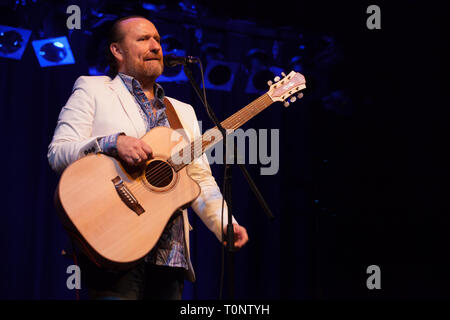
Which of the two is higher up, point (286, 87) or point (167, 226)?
point (286, 87)

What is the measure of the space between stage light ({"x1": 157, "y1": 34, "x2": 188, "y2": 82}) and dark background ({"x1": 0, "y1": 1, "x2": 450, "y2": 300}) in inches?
8.5

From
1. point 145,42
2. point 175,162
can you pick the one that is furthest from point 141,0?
point 175,162

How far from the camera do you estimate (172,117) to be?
2.41 meters

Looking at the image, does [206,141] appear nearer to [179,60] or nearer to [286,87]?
[179,60]

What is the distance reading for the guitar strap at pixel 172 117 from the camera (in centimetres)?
238

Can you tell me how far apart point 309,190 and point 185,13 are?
7.78ft

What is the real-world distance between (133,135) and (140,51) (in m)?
0.59

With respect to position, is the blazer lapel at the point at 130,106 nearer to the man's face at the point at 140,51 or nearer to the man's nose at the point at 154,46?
the man's face at the point at 140,51

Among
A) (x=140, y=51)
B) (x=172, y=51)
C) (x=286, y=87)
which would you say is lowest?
(x=286, y=87)

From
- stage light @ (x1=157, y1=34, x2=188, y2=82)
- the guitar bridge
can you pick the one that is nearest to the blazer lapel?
the guitar bridge

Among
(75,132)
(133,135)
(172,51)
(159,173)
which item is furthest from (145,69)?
(172,51)

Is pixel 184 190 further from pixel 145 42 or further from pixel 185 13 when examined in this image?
pixel 185 13
